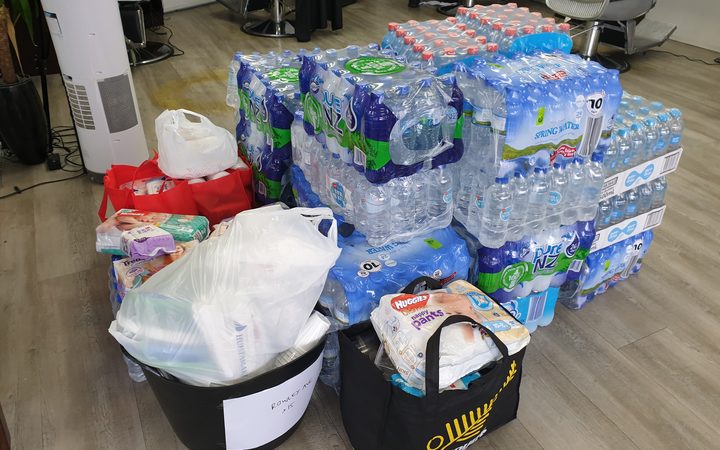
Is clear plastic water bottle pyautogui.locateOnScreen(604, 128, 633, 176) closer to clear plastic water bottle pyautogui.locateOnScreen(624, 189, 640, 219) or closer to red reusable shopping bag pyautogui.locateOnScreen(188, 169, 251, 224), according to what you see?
clear plastic water bottle pyautogui.locateOnScreen(624, 189, 640, 219)

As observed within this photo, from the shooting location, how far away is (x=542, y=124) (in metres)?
1.52

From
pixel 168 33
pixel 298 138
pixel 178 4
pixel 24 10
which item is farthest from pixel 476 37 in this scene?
pixel 178 4

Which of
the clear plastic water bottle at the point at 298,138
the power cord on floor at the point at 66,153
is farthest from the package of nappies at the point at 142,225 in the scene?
the power cord on floor at the point at 66,153

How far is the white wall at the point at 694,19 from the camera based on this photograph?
4.57 metres

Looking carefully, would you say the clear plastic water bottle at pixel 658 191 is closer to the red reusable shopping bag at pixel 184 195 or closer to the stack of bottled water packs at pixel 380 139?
the stack of bottled water packs at pixel 380 139

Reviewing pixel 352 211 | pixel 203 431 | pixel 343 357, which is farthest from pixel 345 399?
pixel 352 211

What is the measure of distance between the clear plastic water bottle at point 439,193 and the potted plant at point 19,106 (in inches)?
82.1

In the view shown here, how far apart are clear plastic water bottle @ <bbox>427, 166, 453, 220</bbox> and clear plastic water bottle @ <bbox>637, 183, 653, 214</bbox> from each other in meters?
0.76

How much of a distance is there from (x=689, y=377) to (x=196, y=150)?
1.74m

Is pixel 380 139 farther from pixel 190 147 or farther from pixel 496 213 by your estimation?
pixel 190 147

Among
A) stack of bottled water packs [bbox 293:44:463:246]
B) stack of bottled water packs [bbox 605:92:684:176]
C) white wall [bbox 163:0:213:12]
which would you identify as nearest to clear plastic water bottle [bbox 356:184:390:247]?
stack of bottled water packs [bbox 293:44:463:246]

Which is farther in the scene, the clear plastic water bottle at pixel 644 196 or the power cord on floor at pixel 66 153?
the power cord on floor at pixel 66 153

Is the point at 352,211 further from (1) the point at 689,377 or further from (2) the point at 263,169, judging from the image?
(1) the point at 689,377

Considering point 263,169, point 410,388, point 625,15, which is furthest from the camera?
point 625,15
